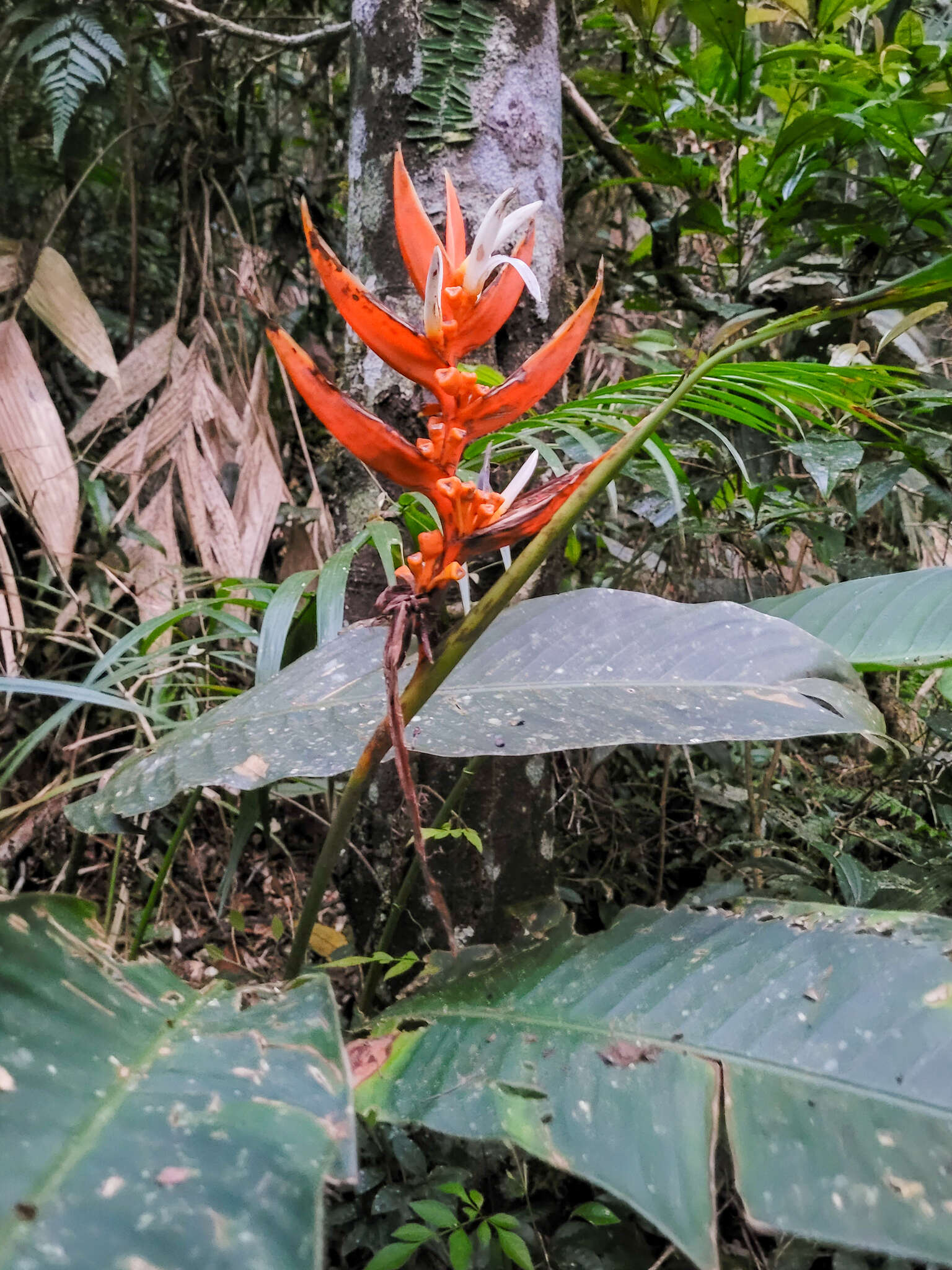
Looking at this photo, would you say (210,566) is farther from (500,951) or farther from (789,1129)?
(789,1129)

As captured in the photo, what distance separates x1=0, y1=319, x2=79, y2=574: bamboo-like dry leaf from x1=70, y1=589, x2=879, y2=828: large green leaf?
0.56 meters

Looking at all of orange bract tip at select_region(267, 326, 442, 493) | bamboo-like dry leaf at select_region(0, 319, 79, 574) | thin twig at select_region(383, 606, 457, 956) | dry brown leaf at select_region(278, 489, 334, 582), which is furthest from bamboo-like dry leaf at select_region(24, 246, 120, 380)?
thin twig at select_region(383, 606, 457, 956)

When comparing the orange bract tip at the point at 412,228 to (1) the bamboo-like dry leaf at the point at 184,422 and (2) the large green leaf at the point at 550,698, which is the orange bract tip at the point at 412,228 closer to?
(2) the large green leaf at the point at 550,698

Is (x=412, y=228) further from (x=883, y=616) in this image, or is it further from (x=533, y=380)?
(x=883, y=616)

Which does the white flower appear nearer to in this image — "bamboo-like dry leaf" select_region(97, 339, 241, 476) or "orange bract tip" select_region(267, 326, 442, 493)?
"orange bract tip" select_region(267, 326, 442, 493)

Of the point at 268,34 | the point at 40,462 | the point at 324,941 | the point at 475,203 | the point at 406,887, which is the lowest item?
the point at 324,941

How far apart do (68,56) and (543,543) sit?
1.54 m

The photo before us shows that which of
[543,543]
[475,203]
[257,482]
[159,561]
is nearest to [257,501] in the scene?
[257,482]

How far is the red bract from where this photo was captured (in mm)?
473

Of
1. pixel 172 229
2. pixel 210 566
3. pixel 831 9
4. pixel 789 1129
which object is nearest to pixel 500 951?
pixel 789 1129

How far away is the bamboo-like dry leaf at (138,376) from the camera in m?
1.27

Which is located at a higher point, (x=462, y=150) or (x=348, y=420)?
(x=462, y=150)

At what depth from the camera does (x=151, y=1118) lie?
0.35 m

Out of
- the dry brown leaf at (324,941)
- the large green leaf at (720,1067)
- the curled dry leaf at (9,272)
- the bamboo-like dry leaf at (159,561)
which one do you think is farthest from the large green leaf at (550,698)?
the curled dry leaf at (9,272)
